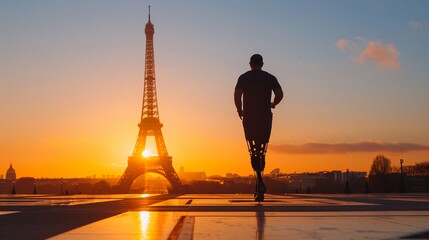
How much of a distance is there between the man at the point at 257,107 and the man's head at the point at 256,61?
183 millimetres

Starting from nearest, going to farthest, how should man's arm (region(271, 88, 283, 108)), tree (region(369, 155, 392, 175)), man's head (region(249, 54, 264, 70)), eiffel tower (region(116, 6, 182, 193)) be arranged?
man's arm (region(271, 88, 283, 108))
man's head (region(249, 54, 264, 70))
eiffel tower (region(116, 6, 182, 193))
tree (region(369, 155, 392, 175))

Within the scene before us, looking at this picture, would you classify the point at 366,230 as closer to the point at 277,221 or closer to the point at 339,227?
the point at 339,227

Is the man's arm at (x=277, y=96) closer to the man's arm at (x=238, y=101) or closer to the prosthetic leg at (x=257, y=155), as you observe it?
the man's arm at (x=238, y=101)

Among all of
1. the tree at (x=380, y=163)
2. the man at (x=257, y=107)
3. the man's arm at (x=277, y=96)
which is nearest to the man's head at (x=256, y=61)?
the man at (x=257, y=107)

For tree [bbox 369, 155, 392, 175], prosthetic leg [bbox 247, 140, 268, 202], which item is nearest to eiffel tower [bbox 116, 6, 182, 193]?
tree [bbox 369, 155, 392, 175]

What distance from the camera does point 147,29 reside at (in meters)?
87.2

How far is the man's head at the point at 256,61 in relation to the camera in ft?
30.2

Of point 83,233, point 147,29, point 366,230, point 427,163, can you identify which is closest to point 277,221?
point 366,230

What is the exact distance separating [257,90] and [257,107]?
29cm

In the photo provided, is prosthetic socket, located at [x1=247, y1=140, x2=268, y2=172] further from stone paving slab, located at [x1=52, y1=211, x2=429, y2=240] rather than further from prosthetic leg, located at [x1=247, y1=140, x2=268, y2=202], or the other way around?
stone paving slab, located at [x1=52, y1=211, x2=429, y2=240]

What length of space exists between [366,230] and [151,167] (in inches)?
3002

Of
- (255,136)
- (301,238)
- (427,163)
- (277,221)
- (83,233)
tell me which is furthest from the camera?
(427,163)

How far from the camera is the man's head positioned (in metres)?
9.21

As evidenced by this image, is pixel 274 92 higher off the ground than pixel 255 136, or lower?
higher
